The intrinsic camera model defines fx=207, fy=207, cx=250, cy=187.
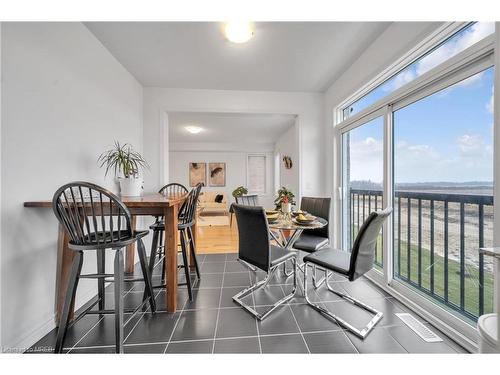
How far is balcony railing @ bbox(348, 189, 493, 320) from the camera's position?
1417mm

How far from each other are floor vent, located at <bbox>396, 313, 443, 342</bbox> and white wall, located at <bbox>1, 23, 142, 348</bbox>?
266 cm

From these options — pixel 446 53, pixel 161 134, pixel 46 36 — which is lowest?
pixel 161 134

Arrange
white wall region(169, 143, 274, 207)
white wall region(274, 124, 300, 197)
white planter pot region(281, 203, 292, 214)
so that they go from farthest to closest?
white wall region(169, 143, 274, 207), white wall region(274, 124, 300, 197), white planter pot region(281, 203, 292, 214)

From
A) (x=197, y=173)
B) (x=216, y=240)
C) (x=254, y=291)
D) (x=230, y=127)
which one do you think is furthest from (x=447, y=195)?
(x=197, y=173)

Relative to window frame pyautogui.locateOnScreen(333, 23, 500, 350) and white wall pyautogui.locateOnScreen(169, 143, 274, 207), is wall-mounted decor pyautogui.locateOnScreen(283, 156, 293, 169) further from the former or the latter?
window frame pyautogui.locateOnScreen(333, 23, 500, 350)

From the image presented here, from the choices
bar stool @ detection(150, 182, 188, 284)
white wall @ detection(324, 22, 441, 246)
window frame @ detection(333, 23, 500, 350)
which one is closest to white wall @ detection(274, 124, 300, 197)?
white wall @ detection(324, 22, 441, 246)

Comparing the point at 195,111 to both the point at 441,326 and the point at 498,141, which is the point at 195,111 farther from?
Result: the point at 441,326

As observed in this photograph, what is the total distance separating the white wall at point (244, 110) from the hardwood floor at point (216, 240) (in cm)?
130

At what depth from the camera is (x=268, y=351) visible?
132 cm

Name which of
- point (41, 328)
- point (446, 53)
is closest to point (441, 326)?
point (446, 53)

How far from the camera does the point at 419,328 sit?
1.53 metres

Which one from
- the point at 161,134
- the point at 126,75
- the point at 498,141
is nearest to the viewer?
the point at 498,141

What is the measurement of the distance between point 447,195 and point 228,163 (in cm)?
632
